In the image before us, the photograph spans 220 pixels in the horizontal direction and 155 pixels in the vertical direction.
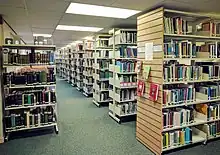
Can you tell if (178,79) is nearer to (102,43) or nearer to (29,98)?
(29,98)

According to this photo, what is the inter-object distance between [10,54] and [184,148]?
11.6 ft

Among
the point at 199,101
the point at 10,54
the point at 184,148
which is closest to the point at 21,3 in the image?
the point at 10,54

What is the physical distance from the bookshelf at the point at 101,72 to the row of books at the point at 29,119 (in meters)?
2.30

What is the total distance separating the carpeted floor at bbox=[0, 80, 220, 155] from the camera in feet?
9.68

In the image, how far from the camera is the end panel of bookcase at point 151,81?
8.98ft

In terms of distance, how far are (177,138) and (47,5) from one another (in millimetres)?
3098

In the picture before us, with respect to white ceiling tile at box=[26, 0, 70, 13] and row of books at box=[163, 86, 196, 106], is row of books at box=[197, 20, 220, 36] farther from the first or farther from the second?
white ceiling tile at box=[26, 0, 70, 13]

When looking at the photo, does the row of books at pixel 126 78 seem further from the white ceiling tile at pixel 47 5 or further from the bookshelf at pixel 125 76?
the white ceiling tile at pixel 47 5

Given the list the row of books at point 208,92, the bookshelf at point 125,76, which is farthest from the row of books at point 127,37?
the row of books at point 208,92

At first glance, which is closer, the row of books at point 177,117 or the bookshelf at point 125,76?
the row of books at point 177,117

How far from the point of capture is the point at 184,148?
3.05 m

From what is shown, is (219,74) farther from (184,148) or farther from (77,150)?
(77,150)

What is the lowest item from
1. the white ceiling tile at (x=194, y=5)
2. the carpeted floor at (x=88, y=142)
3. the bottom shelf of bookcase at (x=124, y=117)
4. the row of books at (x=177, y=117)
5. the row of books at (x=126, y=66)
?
the carpeted floor at (x=88, y=142)

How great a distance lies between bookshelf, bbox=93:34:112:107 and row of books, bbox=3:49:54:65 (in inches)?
92.3
